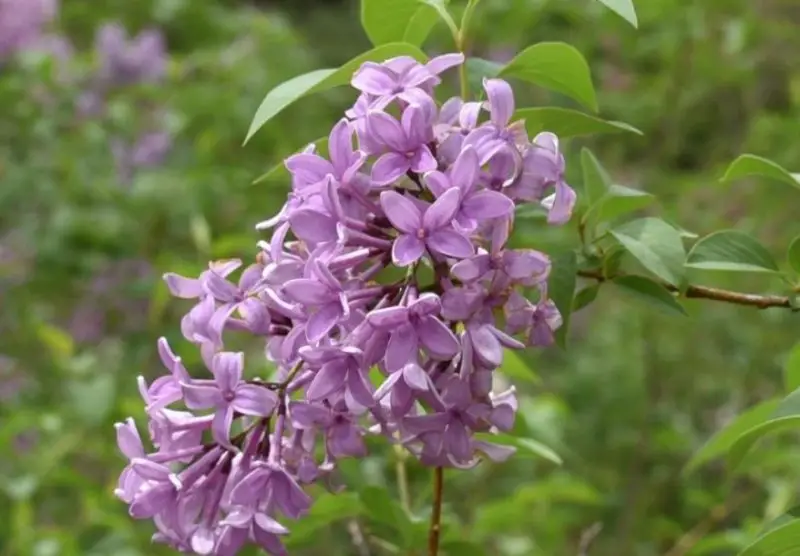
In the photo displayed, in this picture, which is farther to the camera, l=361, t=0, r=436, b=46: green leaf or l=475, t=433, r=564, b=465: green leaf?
l=475, t=433, r=564, b=465: green leaf

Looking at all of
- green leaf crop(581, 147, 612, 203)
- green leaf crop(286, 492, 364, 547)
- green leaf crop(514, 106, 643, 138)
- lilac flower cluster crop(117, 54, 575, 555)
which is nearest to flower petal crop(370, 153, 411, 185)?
lilac flower cluster crop(117, 54, 575, 555)

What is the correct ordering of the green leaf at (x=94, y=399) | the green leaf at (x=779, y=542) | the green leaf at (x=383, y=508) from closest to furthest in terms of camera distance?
1. the green leaf at (x=779, y=542)
2. the green leaf at (x=383, y=508)
3. the green leaf at (x=94, y=399)

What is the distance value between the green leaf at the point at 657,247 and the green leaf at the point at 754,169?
5 cm

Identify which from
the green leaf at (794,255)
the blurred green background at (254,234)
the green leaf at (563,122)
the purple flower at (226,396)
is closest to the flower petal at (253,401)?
the purple flower at (226,396)

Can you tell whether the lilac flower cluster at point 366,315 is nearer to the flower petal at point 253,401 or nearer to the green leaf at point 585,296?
the flower petal at point 253,401

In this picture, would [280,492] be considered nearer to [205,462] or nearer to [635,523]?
[205,462]

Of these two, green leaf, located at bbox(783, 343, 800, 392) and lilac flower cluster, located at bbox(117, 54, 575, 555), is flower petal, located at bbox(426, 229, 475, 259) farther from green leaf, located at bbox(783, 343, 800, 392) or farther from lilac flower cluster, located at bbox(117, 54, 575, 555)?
green leaf, located at bbox(783, 343, 800, 392)

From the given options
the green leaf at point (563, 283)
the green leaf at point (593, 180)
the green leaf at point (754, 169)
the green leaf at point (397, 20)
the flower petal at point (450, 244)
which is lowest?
the green leaf at point (563, 283)

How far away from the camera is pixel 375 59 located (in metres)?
0.62

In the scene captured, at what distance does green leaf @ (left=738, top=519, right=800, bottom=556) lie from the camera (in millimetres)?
516

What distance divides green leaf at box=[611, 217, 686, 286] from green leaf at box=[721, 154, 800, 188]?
0.16 ft

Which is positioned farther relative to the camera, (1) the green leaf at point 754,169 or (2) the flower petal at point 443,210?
(1) the green leaf at point 754,169

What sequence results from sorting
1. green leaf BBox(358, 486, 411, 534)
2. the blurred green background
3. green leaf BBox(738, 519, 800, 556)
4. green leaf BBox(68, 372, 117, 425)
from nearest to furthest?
green leaf BBox(738, 519, 800, 556)
green leaf BBox(358, 486, 411, 534)
green leaf BBox(68, 372, 117, 425)
the blurred green background

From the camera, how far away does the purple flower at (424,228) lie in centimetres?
52
